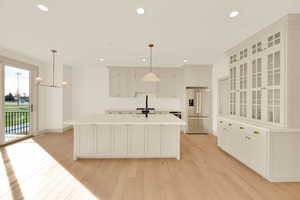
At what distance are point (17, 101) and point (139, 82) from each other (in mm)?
4163

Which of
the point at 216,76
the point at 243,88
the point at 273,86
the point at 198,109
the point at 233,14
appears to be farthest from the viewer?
the point at 198,109

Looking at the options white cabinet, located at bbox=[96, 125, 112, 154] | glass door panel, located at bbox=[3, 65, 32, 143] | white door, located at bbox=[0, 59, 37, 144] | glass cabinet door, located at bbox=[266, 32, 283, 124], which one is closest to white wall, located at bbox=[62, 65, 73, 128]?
white door, located at bbox=[0, 59, 37, 144]

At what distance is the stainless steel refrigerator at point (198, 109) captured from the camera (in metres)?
5.60

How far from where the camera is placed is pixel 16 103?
4805 mm

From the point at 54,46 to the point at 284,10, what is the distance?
4842 mm

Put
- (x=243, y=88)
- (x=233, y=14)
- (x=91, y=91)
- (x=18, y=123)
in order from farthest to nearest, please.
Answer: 1. (x=91, y=91)
2. (x=18, y=123)
3. (x=243, y=88)
4. (x=233, y=14)

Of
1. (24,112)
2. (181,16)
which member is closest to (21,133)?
(24,112)

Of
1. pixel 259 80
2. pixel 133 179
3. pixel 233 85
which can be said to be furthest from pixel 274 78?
pixel 133 179

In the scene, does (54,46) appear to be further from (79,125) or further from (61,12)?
(79,125)

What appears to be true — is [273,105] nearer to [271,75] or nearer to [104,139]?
[271,75]

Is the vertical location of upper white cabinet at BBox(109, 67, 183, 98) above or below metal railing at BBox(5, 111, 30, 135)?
above

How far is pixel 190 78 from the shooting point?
18.8ft

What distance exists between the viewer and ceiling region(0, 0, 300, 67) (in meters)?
2.14

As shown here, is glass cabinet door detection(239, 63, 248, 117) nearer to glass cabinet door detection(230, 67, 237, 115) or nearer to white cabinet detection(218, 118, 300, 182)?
glass cabinet door detection(230, 67, 237, 115)
